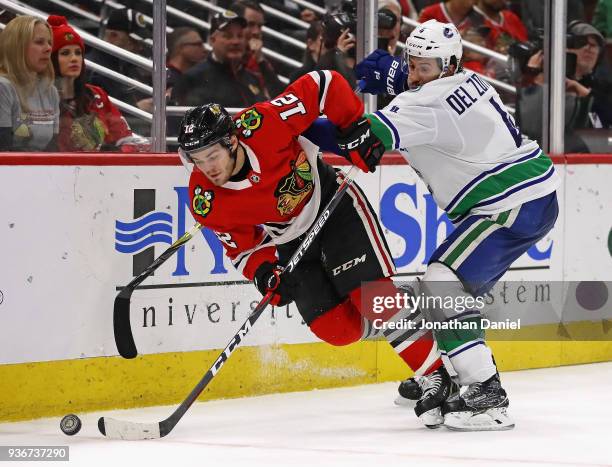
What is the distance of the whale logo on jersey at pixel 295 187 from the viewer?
4023 millimetres

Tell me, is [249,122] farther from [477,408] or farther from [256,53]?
[256,53]

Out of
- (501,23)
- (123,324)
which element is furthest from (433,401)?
(501,23)

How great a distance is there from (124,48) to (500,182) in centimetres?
142

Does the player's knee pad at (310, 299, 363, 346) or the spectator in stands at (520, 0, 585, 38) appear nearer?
the player's knee pad at (310, 299, 363, 346)

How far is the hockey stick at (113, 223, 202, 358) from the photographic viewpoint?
418cm

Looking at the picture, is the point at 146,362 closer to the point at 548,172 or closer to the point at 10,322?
the point at 10,322

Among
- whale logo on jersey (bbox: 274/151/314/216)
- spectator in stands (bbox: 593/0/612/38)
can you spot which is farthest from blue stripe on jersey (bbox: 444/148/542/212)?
spectator in stands (bbox: 593/0/612/38)

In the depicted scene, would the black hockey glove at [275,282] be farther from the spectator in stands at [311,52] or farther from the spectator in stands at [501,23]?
the spectator in stands at [501,23]

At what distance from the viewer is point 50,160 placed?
4.29 meters

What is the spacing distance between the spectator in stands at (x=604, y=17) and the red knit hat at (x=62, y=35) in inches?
102

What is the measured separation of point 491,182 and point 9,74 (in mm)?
1565

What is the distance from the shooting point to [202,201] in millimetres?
3938

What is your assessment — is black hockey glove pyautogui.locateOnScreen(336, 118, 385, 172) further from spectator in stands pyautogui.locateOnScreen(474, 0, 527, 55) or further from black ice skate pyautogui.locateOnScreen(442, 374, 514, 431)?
spectator in stands pyautogui.locateOnScreen(474, 0, 527, 55)

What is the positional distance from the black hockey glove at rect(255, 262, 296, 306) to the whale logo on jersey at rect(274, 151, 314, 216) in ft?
0.58
